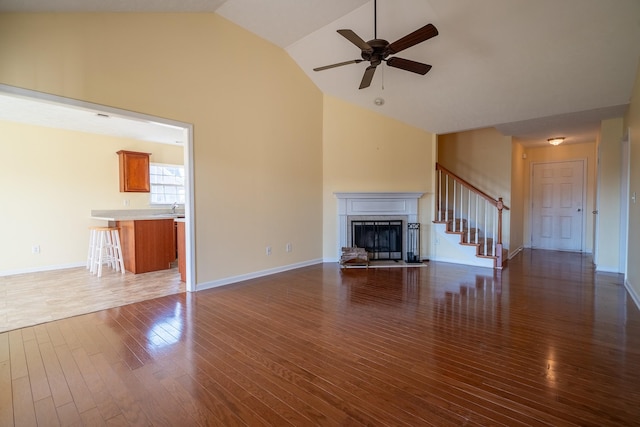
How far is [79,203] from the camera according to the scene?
5641 mm

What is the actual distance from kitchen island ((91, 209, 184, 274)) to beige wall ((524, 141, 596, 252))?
822 centimetres

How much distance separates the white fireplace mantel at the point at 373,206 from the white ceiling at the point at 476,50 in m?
1.52

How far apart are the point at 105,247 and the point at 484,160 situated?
25.0 ft

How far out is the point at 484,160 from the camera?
6.62m

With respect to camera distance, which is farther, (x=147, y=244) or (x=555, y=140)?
(x=555, y=140)

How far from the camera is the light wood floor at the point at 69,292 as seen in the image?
125 inches

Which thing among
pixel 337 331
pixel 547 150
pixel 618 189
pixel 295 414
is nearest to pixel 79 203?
pixel 337 331

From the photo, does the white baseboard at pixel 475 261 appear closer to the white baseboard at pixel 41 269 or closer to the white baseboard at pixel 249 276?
the white baseboard at pixel 249 276

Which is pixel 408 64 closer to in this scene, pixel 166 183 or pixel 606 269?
pixel 606 269

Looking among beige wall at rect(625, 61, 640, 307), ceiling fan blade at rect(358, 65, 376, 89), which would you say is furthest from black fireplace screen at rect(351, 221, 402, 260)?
beige wall at rect(625, 61, 640, 307)

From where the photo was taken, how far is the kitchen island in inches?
195

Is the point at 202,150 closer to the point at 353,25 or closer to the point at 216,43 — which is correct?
the point at 216,43

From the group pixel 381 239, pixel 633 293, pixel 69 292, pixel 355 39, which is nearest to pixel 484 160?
pixel 381 239

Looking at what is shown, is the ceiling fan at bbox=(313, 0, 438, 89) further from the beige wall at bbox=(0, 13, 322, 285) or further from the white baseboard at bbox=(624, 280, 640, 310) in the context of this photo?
the white baseboard at bbox=(624, 280, 640, 310)
